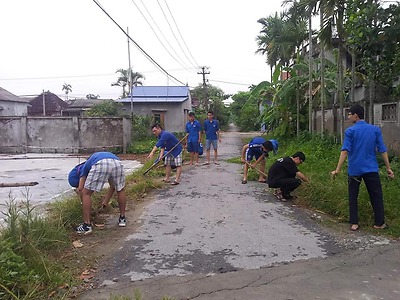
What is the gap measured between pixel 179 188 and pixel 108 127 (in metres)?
12.1

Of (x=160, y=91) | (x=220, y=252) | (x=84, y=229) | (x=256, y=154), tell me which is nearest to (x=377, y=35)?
(x=256, y=154)

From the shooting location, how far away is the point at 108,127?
63.9ft

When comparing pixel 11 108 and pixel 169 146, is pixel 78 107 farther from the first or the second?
pixel 169 146

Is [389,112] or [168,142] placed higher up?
[389,112]

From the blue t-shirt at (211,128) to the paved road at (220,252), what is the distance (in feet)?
16.8

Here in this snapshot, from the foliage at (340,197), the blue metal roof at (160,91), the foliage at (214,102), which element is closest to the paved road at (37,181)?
the foliage at (340,197)

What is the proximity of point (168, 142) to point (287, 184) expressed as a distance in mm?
2979

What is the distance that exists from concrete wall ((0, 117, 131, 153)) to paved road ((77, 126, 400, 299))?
1289 cm

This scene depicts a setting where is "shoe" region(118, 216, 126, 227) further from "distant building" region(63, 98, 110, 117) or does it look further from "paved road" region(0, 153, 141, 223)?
"distant building" region(63, 98, 110, 117)

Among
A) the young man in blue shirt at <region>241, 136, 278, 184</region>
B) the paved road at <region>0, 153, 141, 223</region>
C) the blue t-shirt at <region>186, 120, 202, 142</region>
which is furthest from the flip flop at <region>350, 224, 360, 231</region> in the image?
the blue t-shirt at <region>186, 120, 202, 142</region>

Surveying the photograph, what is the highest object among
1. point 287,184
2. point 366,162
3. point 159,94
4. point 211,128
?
point 159,94

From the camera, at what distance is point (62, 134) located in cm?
1973

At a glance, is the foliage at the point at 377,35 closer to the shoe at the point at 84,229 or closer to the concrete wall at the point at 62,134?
the shoe at the point at 84,229

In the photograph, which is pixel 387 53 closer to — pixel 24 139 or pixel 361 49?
pixel 361 49
